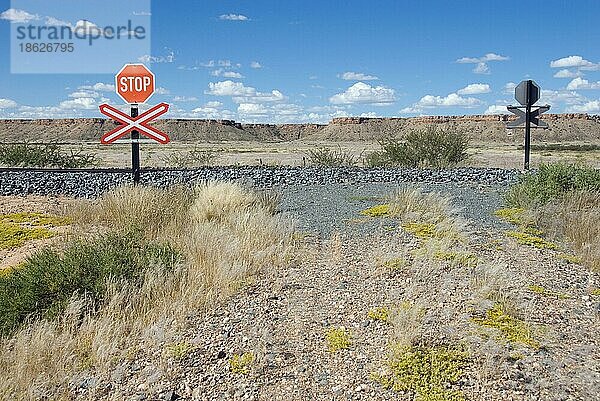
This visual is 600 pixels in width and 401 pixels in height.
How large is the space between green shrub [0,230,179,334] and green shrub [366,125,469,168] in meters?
19.4

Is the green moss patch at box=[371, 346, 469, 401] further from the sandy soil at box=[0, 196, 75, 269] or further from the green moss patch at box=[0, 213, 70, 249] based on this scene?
the green moss patch at box=[0, 213, 70, 249]

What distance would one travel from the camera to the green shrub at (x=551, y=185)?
11.2 m

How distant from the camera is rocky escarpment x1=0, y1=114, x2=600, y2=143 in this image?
143m

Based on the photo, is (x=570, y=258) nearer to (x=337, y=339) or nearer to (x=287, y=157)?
(x=337, y=339)

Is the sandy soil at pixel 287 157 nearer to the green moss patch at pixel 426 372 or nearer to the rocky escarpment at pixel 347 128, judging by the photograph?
the green moss patch at pixel 426 372

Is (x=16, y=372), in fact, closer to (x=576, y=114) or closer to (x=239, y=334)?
(x=239, y=334)

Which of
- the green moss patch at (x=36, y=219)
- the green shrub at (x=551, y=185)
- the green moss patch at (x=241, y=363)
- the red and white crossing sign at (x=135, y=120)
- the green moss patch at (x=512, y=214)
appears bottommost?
the green moss patch at (x=241, y=363)

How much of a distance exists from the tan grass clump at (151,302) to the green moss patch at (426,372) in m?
1.89

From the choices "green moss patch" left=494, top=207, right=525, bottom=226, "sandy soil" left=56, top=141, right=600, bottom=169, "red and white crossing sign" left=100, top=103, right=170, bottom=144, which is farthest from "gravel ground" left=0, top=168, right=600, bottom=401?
"sandy soil" left=56, top=141, right=600, bottom=169

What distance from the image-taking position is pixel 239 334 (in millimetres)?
5324

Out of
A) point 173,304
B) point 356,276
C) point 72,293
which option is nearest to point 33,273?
point 72,293

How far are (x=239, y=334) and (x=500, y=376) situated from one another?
7.22 feet

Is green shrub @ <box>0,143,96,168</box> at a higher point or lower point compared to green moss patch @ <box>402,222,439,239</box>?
higher

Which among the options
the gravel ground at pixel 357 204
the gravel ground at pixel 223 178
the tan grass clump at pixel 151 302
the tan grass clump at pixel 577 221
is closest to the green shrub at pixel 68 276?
the tan grass clump at pixel 151 302
